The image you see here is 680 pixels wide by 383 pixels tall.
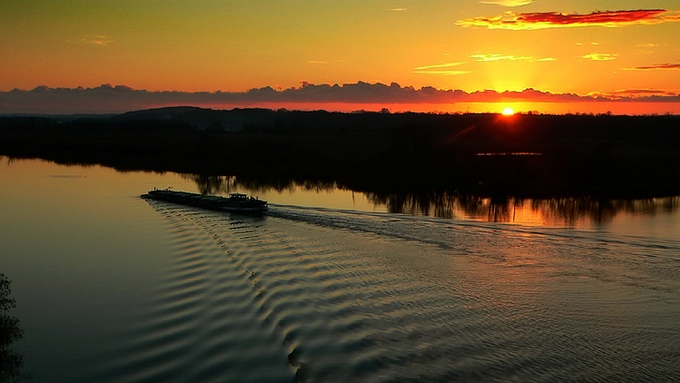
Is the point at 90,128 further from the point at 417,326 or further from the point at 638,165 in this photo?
the point at 417,326

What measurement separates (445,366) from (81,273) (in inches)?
649

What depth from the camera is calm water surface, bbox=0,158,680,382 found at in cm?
1617

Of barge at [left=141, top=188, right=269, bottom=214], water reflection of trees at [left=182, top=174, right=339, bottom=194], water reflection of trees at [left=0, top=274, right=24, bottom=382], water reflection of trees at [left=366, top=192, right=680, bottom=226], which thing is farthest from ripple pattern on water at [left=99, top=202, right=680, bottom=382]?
water reflection of trees at [left=182, top=174, right=339, bottom=194]

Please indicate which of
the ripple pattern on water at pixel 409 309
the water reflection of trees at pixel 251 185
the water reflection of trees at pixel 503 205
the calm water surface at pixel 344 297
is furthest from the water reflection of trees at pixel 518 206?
the water reflection of trees at pixel 251 185

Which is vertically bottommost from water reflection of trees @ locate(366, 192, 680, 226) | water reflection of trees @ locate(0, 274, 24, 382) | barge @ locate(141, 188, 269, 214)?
water reflection of trees @ locate(0, 274, 24, 382)

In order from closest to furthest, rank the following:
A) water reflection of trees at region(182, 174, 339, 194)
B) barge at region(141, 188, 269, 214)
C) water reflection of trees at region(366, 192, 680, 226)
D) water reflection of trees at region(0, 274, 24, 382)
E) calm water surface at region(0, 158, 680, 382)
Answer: water reflection of trees at region(0, 274, 24, 382)
calm water surface at region(0, 158, 680, 382)
barge at region(141, 188, 269, 214)
water reflection of trees at region(366, 192, 680, 226)
water reflection of trees at region(182, 174, 339, 194)

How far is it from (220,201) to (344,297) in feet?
→ 73.1

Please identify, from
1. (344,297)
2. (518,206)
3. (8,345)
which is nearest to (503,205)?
(518,206)

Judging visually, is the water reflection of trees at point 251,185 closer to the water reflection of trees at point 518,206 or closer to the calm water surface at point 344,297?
the water reflection of trees at point 518,206

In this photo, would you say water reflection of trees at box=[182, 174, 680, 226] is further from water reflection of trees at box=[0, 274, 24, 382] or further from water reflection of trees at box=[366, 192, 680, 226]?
water reflection of trees at box=[0, 274, 24, 382]

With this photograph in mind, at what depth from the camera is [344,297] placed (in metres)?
21.6

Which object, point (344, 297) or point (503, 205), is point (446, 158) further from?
point (344, 297)

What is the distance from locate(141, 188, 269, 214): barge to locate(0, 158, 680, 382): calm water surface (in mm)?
1508

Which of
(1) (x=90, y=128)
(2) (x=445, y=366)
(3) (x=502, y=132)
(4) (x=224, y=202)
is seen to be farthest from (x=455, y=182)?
(1) (x=90, y=128)
